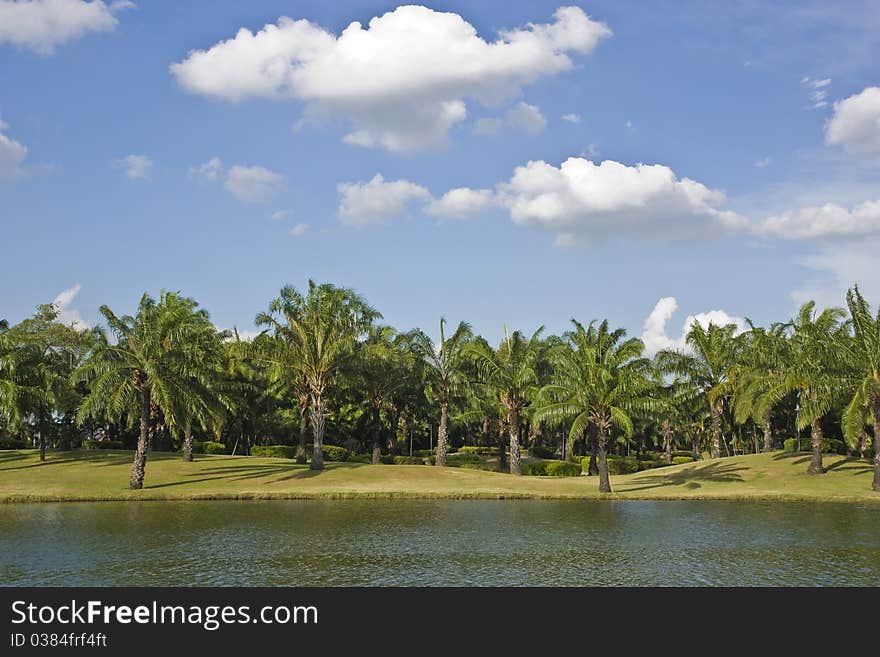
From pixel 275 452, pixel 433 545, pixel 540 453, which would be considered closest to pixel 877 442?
pixel 433 545

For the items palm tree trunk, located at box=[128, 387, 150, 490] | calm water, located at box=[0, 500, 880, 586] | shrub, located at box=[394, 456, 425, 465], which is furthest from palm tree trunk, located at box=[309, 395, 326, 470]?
shrub, located at box=[394, 456, 425, 465]

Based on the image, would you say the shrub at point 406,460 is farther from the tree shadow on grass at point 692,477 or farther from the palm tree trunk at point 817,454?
the palm tree trunk at point 817,454

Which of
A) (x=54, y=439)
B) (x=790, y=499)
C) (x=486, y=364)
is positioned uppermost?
(x=486, y=364)

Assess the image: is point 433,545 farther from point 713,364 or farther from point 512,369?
point 713,364

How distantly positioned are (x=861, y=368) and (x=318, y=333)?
124 feet

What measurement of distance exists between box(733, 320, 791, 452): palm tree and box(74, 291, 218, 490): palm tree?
4097 cm

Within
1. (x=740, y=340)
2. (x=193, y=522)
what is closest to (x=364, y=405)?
(x=740, y=340)

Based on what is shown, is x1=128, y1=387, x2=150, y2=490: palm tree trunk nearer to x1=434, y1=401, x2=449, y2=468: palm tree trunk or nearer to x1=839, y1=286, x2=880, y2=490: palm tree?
x1=434, y1=401, x2=449, y2=468: palm tree trunk

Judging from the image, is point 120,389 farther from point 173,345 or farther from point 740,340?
point 740,340

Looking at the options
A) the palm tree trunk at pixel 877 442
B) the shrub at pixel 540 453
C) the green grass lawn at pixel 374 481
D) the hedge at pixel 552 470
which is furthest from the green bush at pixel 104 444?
the palm tree trunk at pixel 877 442

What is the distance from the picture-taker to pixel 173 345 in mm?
49062
